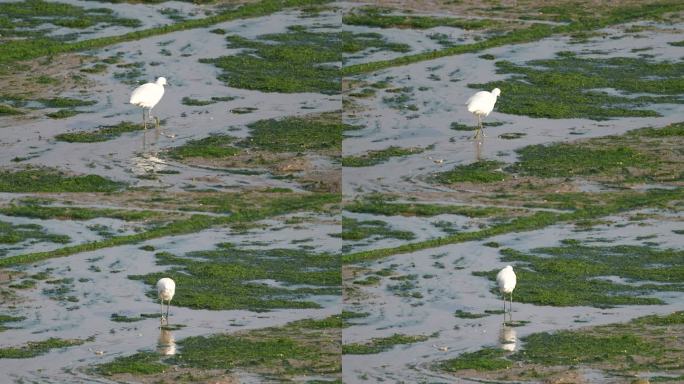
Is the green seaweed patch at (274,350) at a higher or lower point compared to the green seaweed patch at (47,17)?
lower

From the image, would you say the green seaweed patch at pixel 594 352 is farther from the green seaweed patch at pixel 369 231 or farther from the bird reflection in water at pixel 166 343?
the green seaweed patch at pixel 369 231

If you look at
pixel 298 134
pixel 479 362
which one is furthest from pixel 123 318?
pixel 298 134

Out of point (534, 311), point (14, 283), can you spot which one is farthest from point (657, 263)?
point (14, 283)

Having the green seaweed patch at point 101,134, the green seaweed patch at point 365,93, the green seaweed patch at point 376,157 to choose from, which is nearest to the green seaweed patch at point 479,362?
the green seaweed patch at point 376,157

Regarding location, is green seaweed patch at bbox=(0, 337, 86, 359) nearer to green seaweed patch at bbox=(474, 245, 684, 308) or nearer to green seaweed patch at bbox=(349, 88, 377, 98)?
green seaweed patch at bbox=(474, 245, 684, 308)

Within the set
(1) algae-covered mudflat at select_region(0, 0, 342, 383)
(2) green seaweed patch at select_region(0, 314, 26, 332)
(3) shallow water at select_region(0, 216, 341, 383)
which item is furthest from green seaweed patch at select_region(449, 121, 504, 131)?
(2) green seaweed patch at select_region(0, 314, 26, 332)

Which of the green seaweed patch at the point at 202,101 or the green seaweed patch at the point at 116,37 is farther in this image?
the green seaweed patch at the point at 116,37

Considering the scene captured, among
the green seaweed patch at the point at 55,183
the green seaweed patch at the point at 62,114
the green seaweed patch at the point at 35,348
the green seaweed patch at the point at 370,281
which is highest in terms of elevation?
the green seaweed patch at the point at 62,114
